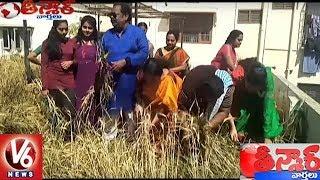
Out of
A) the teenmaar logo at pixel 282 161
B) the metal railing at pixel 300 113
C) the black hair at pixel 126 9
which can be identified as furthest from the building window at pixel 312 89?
the black hair at pixel 126 9

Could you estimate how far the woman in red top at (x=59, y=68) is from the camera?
9.82ft

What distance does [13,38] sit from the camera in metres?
3.03

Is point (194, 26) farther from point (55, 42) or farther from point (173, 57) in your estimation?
point (55, 42)

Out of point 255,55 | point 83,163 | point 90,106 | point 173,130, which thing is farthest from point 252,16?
point 83,163

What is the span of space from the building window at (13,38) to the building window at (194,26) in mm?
1194

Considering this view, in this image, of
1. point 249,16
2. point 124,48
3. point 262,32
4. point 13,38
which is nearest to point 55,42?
point 13,38

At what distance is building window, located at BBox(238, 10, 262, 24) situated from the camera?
2.88m

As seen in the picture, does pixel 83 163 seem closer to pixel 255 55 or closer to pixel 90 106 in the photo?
pixel 90 106

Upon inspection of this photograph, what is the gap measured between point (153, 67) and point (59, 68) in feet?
2.62

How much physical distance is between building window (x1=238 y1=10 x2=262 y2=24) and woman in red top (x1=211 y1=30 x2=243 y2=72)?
100 millimetres

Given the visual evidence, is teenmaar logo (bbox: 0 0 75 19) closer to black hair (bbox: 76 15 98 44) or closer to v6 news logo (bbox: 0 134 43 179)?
black hair (bbox: 76 15 98 44)

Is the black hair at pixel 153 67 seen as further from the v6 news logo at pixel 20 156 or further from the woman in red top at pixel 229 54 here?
the v6 news logo at pixel 20 156

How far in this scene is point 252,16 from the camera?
9.54 ft

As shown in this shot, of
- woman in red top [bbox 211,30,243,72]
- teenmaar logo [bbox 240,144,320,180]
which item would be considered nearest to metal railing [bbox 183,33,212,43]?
woman in red top [bbox 211,30,243,72]
